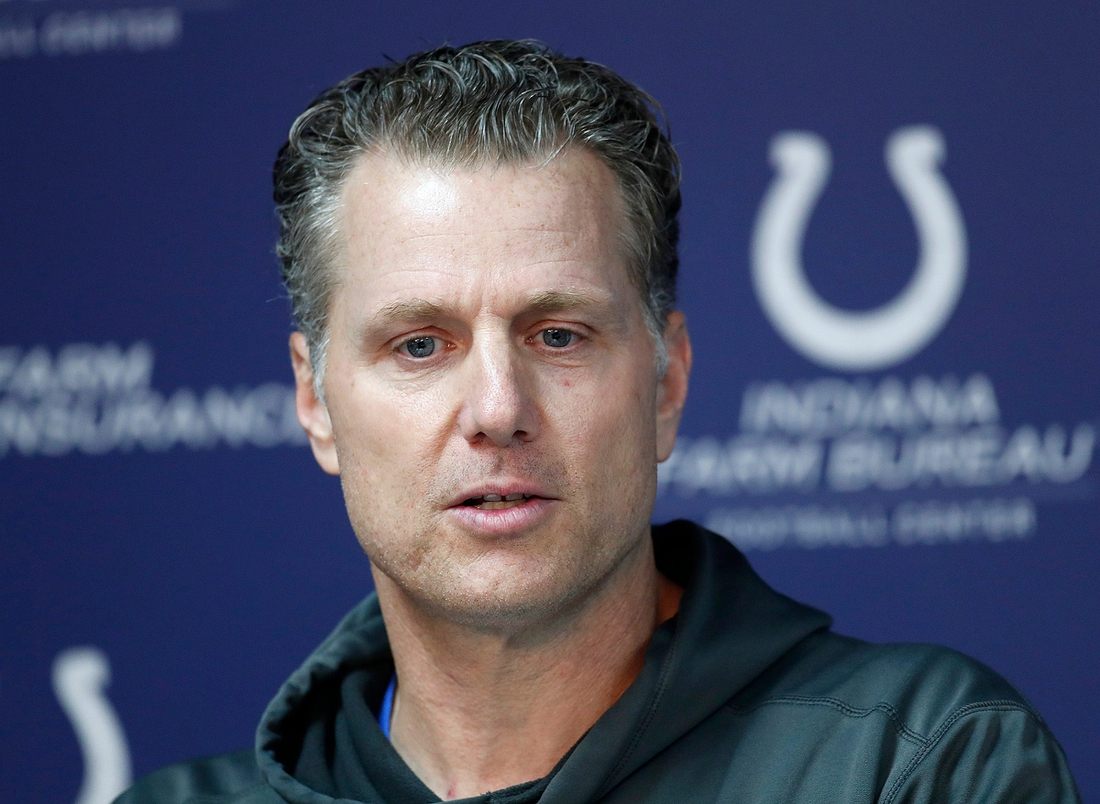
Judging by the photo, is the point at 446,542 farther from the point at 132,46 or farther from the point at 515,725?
the point at 132,46

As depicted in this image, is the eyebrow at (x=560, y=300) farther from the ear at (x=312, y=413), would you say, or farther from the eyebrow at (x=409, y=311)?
the ear at (x=312, y=413)

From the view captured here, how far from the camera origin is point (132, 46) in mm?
2850

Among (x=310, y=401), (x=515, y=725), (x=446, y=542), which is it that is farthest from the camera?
(x=310, y=401)

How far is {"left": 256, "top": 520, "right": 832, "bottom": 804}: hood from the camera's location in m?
1.57

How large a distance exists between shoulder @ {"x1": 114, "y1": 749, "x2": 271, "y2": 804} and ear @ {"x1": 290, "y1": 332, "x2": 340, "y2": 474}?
0.48 m

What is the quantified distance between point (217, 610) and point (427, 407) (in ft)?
4.71

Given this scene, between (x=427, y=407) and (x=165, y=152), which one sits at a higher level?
(x=165, y=152)

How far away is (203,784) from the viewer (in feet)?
6.23

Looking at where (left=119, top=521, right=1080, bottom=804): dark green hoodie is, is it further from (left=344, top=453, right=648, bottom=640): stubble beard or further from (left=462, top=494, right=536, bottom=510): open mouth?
(left=462, top=494, right=536, bottom=510): open mouth

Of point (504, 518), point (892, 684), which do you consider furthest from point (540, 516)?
point (892, 684)

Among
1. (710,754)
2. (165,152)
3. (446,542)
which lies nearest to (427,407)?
(446,542)

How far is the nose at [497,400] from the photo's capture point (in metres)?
1.50

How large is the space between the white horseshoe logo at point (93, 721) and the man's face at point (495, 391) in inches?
54.9

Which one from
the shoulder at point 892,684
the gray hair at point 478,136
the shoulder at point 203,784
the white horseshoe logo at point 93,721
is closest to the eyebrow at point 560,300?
the gray hair at point 478,136
